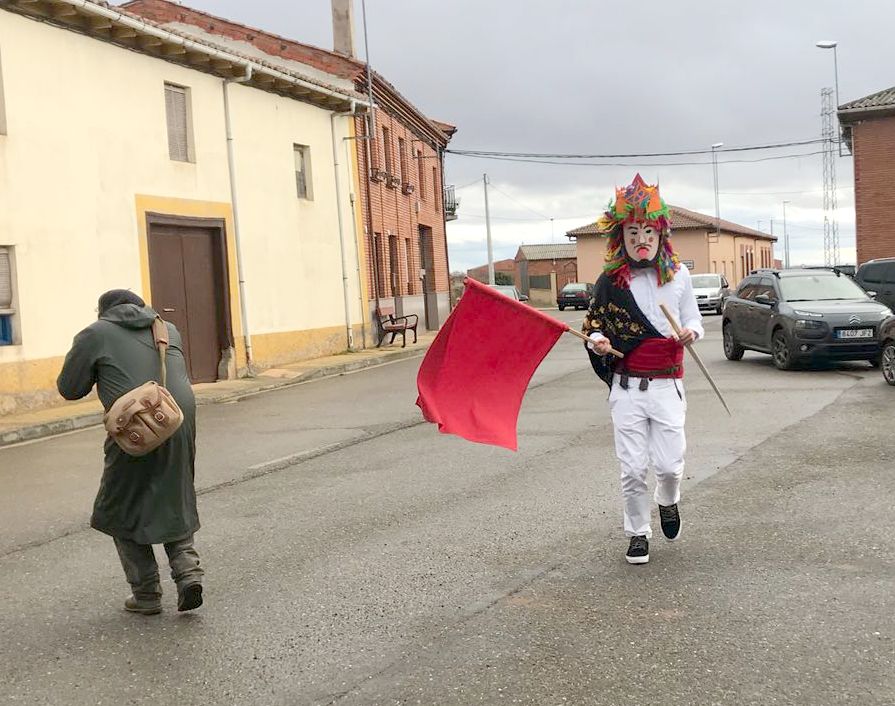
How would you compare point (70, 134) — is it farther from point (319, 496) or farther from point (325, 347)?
point (319, 496)

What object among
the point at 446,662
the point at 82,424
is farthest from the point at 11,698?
the point at 82,424

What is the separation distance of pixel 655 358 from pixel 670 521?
99 cm

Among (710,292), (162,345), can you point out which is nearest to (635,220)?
(162,345)

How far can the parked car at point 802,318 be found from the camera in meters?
15.2

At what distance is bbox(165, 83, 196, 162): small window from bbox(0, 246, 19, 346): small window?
441 centimetres

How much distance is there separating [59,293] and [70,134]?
2508 mm

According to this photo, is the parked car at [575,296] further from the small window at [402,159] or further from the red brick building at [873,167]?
the small window at [402,159]

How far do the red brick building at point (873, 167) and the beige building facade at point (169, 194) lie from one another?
19.9 metres

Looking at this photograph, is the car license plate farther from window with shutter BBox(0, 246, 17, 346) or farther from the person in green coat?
the person in green coat

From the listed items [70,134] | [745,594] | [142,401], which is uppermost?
[70,134]

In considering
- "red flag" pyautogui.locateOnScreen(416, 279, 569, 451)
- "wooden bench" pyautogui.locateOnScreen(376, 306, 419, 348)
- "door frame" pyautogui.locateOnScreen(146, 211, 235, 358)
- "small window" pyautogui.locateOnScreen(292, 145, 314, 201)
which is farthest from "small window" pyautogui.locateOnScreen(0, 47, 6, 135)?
"wooden bench" pyautogui.locateOnScreen(376, 306, 419, 348)

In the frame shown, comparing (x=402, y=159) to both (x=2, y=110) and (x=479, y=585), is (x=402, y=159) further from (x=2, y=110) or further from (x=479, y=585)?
(x=479, y=585)

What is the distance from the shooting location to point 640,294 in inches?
214

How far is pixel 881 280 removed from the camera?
20781mm
